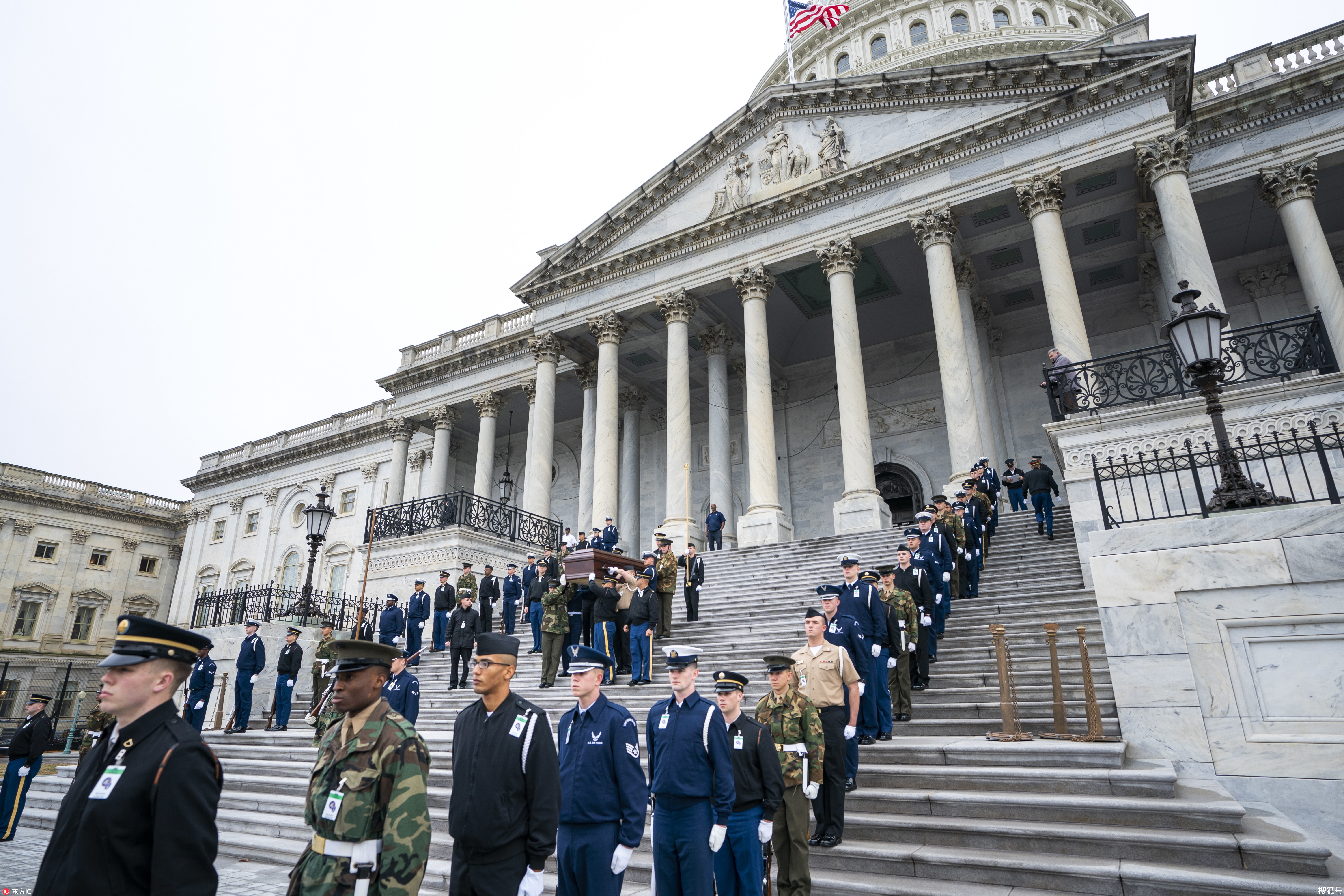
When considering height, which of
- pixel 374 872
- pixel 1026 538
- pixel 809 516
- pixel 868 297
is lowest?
pixel 374 872

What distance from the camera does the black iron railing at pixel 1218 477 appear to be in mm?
8453

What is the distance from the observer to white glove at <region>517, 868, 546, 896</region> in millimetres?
3684

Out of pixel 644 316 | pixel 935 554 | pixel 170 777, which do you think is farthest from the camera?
pixel 644 316

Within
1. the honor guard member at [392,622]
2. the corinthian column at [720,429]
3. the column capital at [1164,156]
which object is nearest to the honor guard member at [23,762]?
the honor guard member at [392,622]

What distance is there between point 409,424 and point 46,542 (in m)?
27.3

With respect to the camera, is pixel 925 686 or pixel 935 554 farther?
pixel 935 554

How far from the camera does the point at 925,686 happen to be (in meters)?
9.79

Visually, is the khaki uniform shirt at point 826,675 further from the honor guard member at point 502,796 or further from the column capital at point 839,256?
the column capital at point 839,256

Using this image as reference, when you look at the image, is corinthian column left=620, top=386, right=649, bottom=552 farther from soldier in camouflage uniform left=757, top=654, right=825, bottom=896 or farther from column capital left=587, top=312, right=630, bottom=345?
soldier in camouflage uniform left=757, top=654, right=825, bottom=896

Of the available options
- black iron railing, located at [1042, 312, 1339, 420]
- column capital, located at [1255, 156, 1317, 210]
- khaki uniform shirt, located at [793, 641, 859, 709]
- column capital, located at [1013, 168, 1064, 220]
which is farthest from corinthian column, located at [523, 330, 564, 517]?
column capital, located at [1255, 156, 1317, 210]

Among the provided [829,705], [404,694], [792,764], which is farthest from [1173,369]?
[404,694]

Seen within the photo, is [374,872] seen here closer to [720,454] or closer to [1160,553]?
[1160,553]

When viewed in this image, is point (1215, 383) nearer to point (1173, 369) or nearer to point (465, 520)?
point (1173, 369)

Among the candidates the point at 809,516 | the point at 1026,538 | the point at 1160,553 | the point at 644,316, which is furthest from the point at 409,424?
the point at 1160,553
